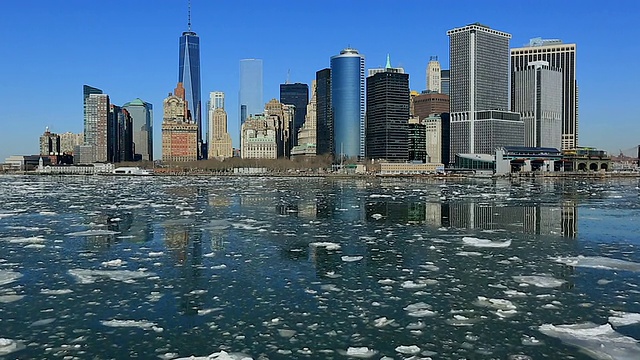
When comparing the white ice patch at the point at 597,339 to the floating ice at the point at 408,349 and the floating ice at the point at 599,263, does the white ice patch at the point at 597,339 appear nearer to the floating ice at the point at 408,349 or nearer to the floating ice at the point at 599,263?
the floating ice at the point at 408,349

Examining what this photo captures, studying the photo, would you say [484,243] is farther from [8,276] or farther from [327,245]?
[8,276]

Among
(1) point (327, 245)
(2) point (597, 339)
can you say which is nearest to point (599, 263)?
(2) point (597, 339)

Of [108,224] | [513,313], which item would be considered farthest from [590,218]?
[108,224]

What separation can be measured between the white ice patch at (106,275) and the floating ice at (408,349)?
7.89 metres

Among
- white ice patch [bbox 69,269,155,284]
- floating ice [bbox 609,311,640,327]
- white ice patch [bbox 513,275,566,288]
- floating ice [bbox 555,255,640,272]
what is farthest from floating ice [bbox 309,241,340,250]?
floating ice [bbox 609,311,640,327]

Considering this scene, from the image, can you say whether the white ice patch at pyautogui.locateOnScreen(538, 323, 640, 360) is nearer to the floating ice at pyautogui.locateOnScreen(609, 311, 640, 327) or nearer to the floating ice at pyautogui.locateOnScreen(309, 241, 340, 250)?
the floating ice at pyautogui.locateOnScreen(609, 311, 640, 327)

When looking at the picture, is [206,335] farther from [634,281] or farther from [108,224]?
[108,224]

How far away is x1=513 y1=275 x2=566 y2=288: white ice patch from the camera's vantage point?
1292cm

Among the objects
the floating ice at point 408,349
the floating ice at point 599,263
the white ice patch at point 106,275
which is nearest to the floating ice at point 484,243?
the floating ice at point 599,263

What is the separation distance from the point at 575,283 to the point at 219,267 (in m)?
9.69

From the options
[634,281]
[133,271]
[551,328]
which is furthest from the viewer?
[133,271]

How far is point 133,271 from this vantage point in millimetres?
14531

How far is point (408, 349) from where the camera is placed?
8656 mm

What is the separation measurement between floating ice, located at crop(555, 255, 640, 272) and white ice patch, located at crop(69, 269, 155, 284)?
40.8ft
